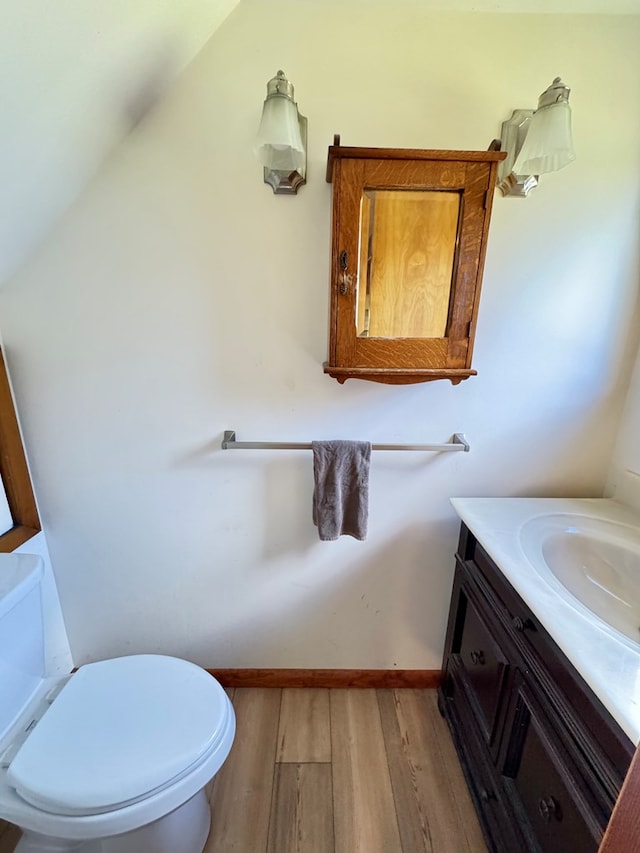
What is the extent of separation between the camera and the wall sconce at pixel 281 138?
0.87 meters

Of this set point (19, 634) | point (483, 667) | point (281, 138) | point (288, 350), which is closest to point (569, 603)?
point (483, 667)

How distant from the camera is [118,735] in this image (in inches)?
36.4

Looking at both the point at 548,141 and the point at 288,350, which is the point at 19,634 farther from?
the point at 548,141

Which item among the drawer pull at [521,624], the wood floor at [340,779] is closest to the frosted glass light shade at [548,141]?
the drawer pull at [521,624]

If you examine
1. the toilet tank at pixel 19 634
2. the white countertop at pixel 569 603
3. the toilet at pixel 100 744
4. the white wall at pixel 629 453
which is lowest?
the toilet at pixel 100 744

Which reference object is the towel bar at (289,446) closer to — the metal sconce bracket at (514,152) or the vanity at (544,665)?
the vanity at (544,665)

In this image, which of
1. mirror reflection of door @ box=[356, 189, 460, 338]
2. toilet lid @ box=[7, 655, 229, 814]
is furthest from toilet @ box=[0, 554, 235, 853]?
mirror reflection of door @ box=[356, 189, 460, 338]

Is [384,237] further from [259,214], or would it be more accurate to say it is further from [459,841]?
[459,841]

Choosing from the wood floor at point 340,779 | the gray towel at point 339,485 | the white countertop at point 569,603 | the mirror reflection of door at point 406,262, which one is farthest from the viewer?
the gray towel at point 339,485

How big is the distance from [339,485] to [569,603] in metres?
0.64

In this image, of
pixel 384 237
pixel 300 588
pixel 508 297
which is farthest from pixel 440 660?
pixel 384 237

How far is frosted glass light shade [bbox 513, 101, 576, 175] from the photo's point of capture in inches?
34.0

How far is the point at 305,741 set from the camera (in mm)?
1339

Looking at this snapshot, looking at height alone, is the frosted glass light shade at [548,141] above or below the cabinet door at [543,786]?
above
